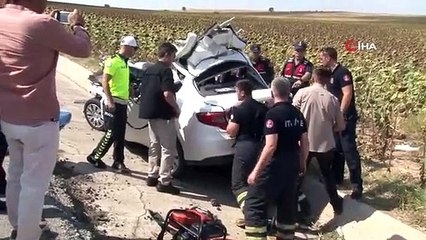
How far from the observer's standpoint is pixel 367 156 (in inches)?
417

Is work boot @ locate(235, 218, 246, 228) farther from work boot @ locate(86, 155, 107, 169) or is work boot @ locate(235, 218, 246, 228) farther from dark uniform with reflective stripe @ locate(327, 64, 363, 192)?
work boot @ locate(86, 155, 107, 169)

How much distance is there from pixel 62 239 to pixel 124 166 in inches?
166

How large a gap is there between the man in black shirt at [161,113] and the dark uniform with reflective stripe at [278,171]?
2.03 metres

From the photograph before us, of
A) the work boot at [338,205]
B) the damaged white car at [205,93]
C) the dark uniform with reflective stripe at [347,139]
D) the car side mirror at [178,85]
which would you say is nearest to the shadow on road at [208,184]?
the damaged white car at [205,93]

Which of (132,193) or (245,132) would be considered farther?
(132,193)

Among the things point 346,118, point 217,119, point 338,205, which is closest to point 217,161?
point 217,119

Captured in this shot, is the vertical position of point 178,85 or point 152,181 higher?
point 178,85

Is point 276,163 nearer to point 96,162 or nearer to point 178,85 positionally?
point 178,85

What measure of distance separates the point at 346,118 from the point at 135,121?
292 centimetres

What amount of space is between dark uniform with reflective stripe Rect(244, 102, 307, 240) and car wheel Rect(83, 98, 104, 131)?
225 inches

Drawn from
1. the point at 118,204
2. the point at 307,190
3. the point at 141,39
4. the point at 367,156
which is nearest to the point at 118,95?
the point at 118,204

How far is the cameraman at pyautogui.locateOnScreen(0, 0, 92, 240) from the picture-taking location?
452 centimetres

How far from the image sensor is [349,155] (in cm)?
871

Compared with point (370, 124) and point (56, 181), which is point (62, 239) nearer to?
point (56, 181)
